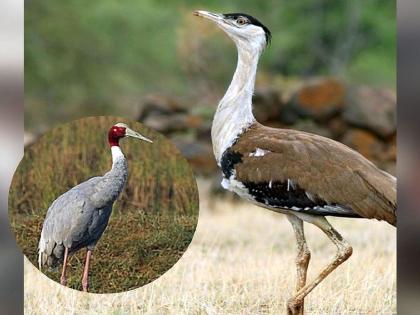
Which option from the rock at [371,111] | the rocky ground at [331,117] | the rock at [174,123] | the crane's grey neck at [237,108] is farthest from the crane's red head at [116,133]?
the rock at [174,123]

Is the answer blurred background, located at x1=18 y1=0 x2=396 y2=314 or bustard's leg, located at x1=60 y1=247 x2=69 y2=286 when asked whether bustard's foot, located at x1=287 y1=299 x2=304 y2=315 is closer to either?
bustard's leg, located at x1=60 y1=247 x2=69 y2=286

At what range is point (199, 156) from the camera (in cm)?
838

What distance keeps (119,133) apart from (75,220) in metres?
0.37

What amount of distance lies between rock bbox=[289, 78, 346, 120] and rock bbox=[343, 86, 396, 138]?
0.32 feet

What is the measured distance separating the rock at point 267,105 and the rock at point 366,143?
25.6 inches

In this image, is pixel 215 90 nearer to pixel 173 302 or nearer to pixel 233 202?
pixel 233 202

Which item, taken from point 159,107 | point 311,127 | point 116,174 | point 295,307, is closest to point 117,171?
point 116,174

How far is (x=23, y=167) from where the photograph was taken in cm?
348

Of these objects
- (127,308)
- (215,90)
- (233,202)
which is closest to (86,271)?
(127,308)

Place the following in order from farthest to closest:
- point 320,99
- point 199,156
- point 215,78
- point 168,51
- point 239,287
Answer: point 168,51
point 215,78
point 320,99
point 199,156
point 239,287

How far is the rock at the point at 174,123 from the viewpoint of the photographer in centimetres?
902

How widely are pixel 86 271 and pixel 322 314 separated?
41.9 inches

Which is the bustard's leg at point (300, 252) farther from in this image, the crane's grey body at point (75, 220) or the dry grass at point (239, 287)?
the crane's grey body at point (75, 220)

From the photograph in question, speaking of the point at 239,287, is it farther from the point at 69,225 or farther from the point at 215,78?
the point at 215,78
